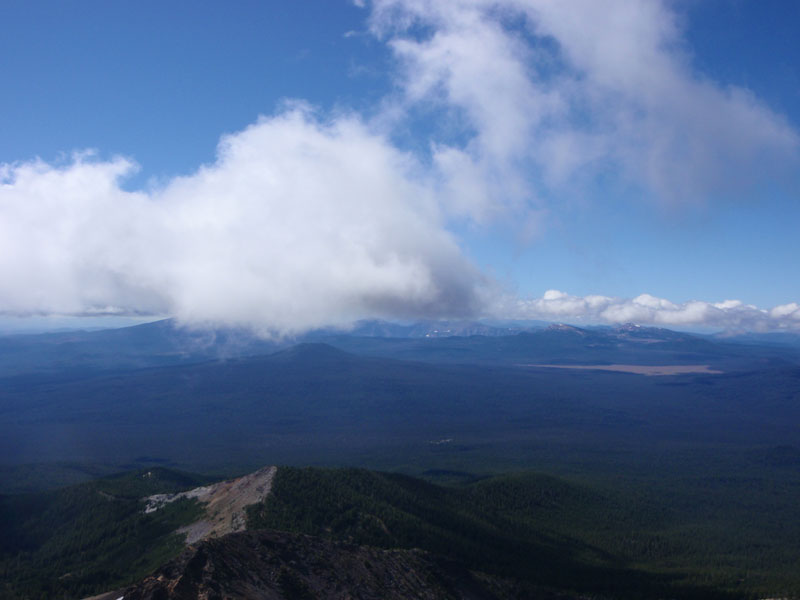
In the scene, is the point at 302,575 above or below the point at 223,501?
above

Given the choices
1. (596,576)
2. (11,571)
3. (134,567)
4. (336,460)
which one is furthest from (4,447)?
(596,576)

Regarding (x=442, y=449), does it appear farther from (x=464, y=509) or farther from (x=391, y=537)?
(x=391, y=537)

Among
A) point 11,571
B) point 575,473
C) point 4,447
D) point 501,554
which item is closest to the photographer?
point 11,571

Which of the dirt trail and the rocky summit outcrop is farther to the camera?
the dirt trail

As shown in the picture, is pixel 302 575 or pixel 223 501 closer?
pixel 302 575
